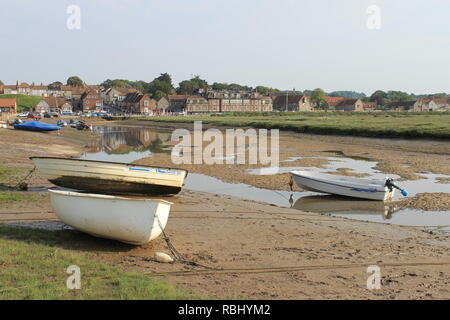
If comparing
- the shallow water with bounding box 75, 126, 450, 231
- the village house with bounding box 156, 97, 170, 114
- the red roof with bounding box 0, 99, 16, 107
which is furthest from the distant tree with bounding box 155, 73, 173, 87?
the shallow water with bounding box 75, 126, 450, 231

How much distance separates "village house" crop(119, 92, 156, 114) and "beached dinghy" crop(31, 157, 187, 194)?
127m

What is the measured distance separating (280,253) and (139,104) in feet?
452

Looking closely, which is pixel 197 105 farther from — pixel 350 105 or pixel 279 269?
pixel 279 269

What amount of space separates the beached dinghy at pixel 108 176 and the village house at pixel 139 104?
12738 centimetres

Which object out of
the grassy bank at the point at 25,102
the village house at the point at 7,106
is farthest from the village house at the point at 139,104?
the village house at the point at 7,106

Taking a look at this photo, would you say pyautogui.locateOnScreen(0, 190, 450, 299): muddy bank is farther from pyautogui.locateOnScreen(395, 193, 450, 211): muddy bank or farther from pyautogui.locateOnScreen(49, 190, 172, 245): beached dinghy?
pyautogui.locateOnScreen(395, 193, 450, 211): muddy bank

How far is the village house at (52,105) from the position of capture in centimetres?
14238

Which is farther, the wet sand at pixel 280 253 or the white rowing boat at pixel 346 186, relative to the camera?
the white rowing boat at pixel 346 186

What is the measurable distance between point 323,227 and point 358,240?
5.88 ft

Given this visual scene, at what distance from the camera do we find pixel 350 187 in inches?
795

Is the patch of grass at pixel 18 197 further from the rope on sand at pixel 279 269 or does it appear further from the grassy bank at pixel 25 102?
the grassy bank at pixel 25 102

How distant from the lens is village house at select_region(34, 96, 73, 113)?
142375 millimetres

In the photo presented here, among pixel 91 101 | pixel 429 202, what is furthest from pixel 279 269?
pixel 91 101
